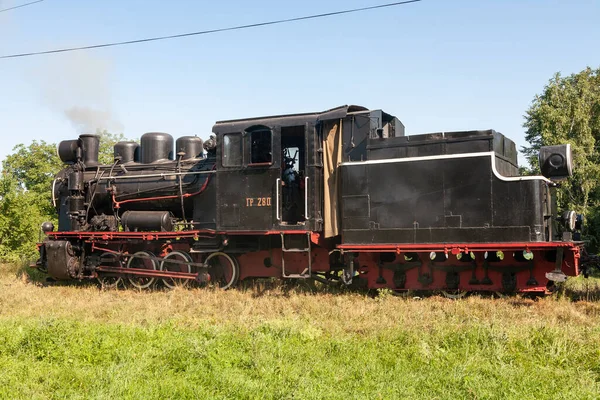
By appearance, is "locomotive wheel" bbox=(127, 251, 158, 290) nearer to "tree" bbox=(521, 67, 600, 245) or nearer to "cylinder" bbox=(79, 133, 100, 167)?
"cylinder" bbox=(79, 133, 100, 167)

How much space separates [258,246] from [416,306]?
3.81 m

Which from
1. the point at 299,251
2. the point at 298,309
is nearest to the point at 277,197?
the point at 299,251

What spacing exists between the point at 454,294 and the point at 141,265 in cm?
710

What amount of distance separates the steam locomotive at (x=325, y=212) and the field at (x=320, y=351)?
2.82 feet

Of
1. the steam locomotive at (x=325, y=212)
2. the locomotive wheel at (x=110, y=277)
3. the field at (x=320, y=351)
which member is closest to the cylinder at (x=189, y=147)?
the steam locomotive at (x=325, y=212)

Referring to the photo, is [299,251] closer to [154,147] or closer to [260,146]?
[260,146]

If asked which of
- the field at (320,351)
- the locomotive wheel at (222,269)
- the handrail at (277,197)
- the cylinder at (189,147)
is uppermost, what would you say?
the cylinder at (189,147)

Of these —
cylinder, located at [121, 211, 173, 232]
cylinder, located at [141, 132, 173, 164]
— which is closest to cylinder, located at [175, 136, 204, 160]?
cylinder, located at [141, 132, 173, 164]

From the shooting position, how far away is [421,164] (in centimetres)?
937

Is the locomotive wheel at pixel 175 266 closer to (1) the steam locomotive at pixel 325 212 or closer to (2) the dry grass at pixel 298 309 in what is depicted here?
(1) the steam locomotive at pixel 325 212

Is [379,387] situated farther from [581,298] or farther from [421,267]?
[581,298]

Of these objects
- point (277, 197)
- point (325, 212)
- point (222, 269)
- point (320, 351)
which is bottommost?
point (320, 351)

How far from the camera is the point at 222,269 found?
38.5ft

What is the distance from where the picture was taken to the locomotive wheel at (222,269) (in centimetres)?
1148
